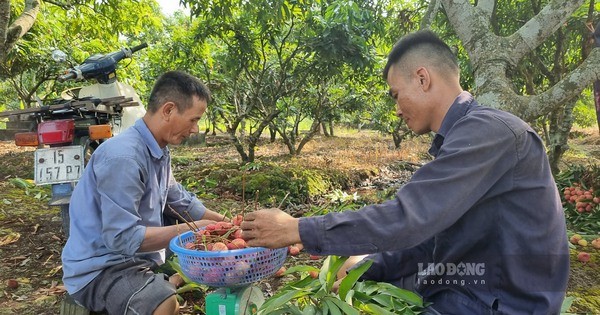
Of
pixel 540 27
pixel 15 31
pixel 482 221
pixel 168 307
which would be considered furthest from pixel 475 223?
pixel 15 31

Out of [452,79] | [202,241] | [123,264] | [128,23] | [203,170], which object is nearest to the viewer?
[452,79]

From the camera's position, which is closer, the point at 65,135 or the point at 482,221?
the point at 482,221

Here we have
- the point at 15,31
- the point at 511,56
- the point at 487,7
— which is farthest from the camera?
the point at 15,31

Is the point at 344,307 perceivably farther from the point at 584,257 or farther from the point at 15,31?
the point at 15,31

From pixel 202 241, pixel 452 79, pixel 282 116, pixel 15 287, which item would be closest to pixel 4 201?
pixel 15 287

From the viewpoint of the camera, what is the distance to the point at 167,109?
2668 millimetres

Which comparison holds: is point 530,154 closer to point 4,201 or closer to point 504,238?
point 504,238

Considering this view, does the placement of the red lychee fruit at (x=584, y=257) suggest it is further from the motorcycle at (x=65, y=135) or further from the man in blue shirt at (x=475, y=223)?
the motorcycle at (x=65, y=135)

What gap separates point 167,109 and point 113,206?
0.70 meters

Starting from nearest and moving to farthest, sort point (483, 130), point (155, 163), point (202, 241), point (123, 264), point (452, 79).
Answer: point (483, 130) → point (452, 79) → point (202, 241) → point (123, 264) → point (155, 163)

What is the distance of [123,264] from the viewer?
7.80 ft

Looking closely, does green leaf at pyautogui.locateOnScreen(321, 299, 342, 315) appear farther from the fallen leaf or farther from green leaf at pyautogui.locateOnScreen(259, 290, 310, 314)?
the fallen leaf

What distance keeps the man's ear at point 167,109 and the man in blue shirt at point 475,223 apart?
4.02 feet

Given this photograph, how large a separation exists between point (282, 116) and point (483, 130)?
32.2ft
